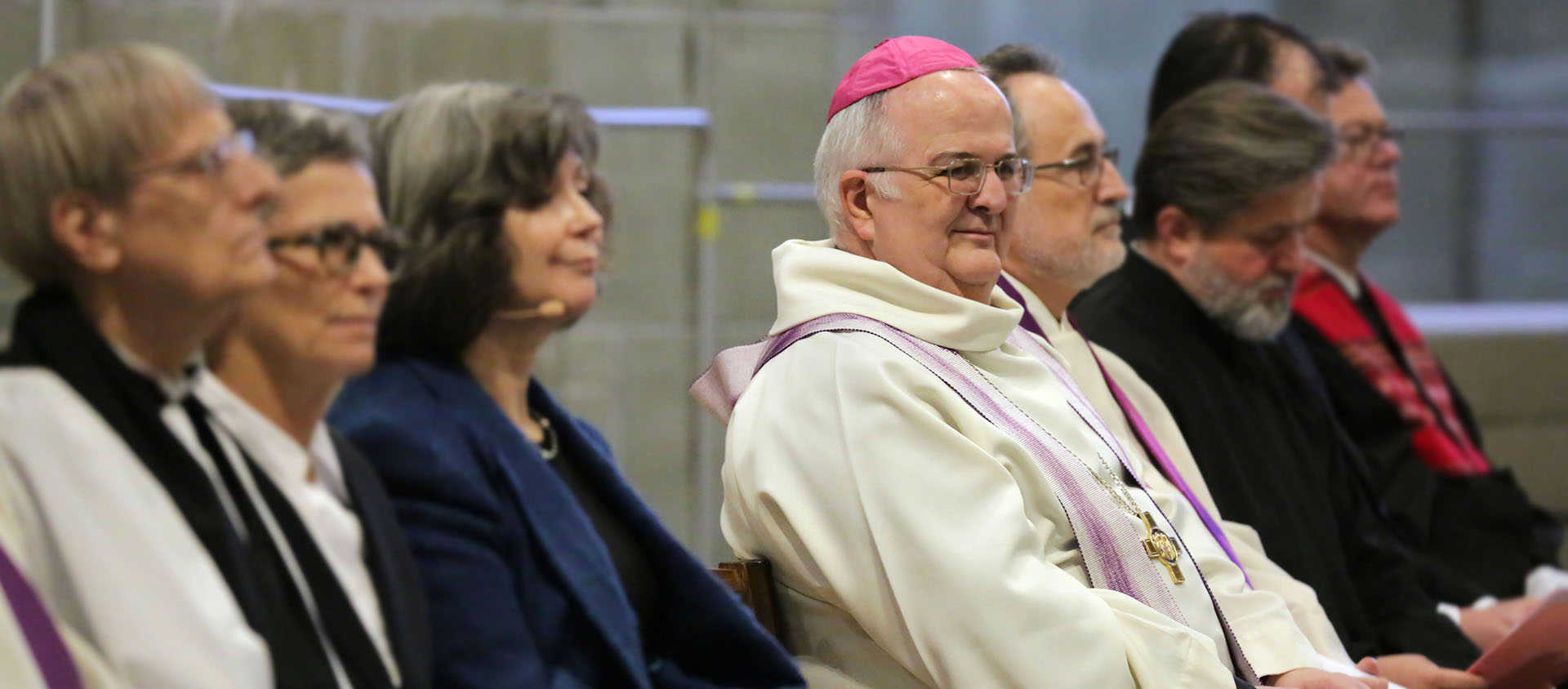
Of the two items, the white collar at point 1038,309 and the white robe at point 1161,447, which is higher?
the white collar at point 1038,309

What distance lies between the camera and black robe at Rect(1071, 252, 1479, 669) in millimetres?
3662

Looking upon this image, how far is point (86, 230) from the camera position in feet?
4.93

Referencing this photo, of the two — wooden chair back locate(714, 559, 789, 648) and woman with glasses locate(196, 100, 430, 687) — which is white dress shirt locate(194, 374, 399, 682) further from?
wooden chair back locate(714, 559, 789, 648)

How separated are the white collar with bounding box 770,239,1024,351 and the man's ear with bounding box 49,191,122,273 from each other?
4.12ft

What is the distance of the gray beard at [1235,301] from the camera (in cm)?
387

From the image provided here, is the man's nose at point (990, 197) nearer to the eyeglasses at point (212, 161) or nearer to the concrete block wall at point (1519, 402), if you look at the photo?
the eyeglasses at point (212, 161)

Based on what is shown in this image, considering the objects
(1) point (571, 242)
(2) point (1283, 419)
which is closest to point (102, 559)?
(1) point (571, 242)

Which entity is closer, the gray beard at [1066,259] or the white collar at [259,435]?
the white collar at [259,435]

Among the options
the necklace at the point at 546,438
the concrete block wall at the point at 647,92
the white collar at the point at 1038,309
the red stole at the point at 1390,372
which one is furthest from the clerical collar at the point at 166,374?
the red stole at the point at 1390,372

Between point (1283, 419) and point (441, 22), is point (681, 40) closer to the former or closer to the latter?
point (441, 22)

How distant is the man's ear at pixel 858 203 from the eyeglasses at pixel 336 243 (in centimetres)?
111

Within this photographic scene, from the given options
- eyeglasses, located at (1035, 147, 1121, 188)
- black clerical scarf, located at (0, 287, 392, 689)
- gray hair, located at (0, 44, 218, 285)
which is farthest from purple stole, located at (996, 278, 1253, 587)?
gray hair, located at (0, 44, 218, 285)

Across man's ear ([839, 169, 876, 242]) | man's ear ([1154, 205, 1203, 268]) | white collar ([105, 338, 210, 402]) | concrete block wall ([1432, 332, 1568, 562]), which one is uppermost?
white collar ([105, 338, 210, 402])

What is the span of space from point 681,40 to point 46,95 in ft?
12.3
